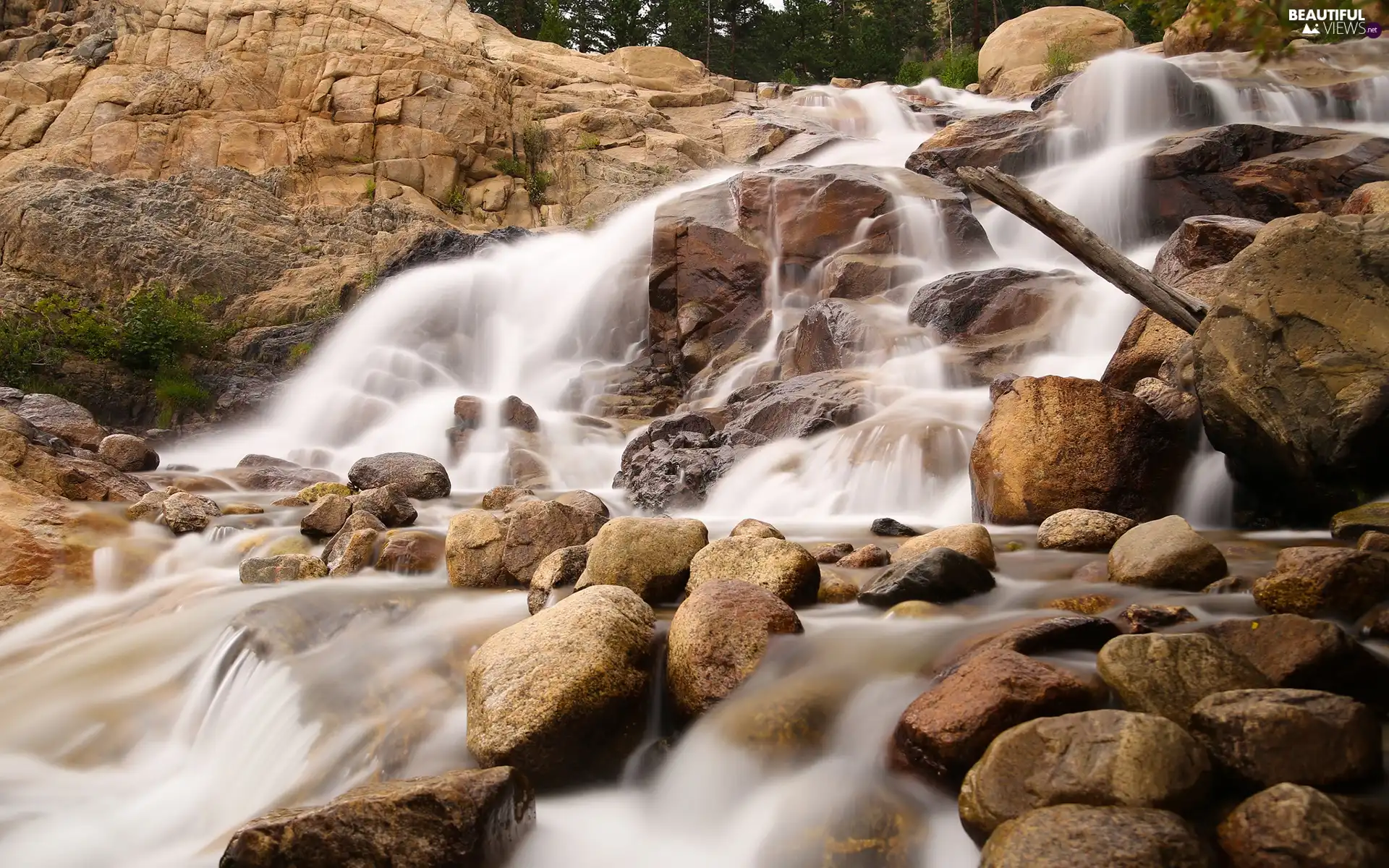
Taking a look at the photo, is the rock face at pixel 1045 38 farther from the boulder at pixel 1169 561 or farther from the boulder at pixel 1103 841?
the boulder at pixel 1103 841

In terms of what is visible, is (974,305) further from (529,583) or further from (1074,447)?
(529,583)

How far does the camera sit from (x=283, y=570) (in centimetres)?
665

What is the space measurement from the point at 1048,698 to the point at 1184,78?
18151mm

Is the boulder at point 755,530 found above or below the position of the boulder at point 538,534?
below

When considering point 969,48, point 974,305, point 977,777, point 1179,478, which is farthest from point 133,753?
point 969,48

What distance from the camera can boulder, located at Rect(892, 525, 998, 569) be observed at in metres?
5.19

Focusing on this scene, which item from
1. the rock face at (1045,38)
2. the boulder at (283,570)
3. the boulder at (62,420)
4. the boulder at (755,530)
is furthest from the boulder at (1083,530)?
the rock face at (1045,38)

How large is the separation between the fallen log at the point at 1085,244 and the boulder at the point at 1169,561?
2862 millimetres

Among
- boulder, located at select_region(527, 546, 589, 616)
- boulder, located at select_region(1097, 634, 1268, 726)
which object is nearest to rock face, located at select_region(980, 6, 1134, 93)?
boulder, located at select_region(527, 546, 589, 616)

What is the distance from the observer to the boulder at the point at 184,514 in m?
7.74

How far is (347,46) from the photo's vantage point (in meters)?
23.1

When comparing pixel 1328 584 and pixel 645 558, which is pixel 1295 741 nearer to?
pixel 1328 584

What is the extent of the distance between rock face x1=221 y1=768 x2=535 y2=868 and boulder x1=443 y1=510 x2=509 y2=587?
2.94 m

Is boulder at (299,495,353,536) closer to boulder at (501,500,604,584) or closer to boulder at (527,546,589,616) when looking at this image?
boulder at (501,500,604,584)
